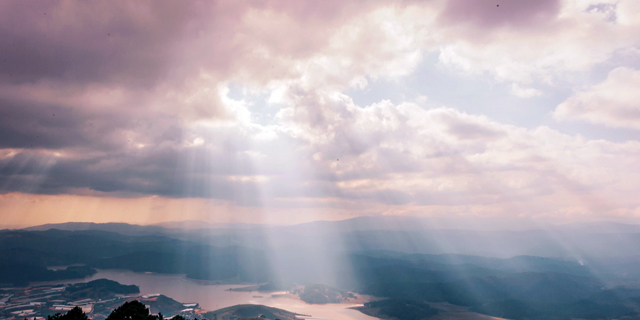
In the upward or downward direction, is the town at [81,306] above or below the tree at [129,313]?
below

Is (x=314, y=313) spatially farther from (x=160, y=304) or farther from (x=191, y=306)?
(x=160, y=304)

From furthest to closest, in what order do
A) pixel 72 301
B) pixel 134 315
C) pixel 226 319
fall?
1. pixel 72 301
2. pixel 226 319
3. pixel 134 315

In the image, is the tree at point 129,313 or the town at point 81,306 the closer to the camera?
the tree at point 129,313

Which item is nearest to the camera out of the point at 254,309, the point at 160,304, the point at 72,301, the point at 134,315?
the point at 134,315

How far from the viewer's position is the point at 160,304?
180 metres

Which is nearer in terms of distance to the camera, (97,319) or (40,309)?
(97,319)

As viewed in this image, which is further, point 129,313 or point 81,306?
point 81,306

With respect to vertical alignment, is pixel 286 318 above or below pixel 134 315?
below

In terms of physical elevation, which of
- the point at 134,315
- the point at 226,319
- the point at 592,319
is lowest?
the point at 592,319

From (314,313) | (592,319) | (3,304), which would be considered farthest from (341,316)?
(3,304)

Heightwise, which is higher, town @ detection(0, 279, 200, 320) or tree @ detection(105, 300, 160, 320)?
tree @ detection(105, 300, 160, 320)

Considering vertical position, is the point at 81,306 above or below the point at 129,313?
below

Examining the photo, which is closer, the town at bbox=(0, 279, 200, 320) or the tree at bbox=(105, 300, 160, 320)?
the tree at bbox=(105, 300, 160, 320)

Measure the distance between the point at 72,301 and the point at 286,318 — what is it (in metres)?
123
